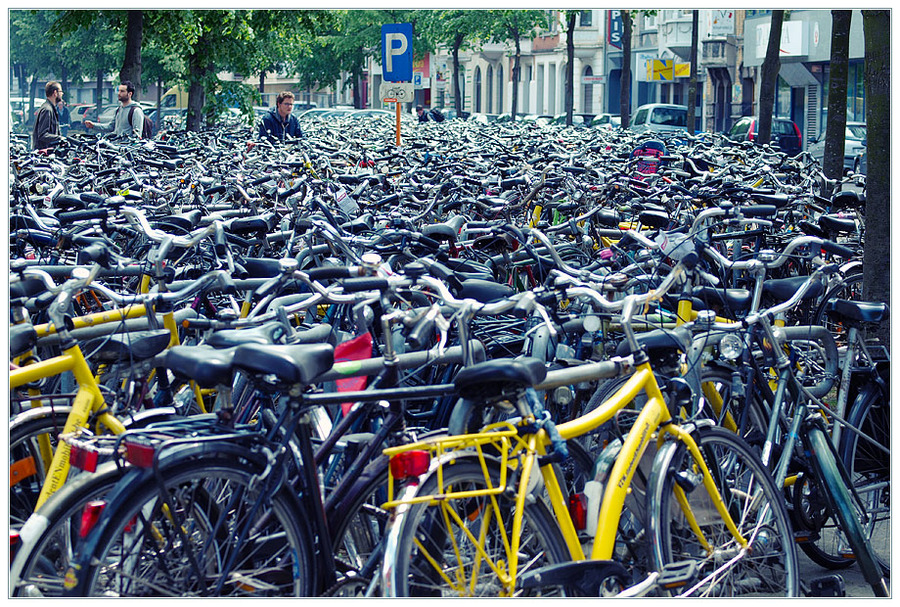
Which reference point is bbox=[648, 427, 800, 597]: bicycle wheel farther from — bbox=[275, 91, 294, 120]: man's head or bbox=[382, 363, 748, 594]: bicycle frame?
bbox=[275, 91, 294, 120]: man's head

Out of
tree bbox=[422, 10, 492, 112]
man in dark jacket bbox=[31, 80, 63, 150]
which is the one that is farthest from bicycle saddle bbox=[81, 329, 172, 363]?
tree bbox=[422, 10, 492, 112]

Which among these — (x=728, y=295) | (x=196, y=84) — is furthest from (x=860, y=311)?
(x=196, y=84)

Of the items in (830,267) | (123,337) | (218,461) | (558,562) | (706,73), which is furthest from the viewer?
(706,73)

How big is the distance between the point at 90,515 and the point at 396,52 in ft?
43.5

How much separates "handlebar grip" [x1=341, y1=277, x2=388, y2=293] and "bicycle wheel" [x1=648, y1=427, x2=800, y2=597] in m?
1.00

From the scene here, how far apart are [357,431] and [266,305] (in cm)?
113

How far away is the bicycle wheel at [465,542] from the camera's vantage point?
2936 mm

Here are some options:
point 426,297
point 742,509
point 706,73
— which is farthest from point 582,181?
point 706,73

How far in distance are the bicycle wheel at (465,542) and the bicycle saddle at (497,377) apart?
0.20 meters

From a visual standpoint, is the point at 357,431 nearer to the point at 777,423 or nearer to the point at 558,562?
the point at 558,562

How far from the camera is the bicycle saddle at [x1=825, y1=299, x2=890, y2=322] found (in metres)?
4.21

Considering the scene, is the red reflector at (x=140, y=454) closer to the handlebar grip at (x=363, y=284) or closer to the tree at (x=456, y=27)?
the handlebar grip at (x=363, y=284)

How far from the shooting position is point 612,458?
10.9 feet

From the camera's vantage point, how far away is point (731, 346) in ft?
12.9
